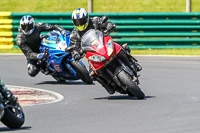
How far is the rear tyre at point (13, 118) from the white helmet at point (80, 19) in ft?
11.4

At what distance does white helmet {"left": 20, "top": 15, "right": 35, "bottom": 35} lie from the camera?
12.6 meters

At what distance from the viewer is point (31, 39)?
1295cm

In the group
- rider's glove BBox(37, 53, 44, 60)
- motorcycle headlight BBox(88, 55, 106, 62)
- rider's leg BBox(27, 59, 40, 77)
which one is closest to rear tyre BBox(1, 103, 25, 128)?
motorcycle headlight BBox(88, 55, 106, 62)

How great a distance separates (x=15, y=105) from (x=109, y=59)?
9.24ft

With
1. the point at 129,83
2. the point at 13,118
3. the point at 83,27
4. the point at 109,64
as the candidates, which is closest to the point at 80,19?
the point at 83,27

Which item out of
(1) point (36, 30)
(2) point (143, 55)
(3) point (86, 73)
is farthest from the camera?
(2) point (143, 55)

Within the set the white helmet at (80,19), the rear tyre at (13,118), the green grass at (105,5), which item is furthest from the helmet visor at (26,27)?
the green grass at (105,5)

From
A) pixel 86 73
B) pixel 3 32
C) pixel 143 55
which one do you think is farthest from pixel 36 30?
pixel 3 32

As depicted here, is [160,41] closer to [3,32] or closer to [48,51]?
[3,32]

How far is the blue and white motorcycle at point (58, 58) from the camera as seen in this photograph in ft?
40.8

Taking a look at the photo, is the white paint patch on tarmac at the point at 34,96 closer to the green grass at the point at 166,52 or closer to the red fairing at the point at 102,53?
the red fairing at the point at 102,53

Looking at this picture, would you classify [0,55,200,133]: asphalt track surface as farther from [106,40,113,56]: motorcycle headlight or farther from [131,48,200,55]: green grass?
[131,48,200,55]: green grass

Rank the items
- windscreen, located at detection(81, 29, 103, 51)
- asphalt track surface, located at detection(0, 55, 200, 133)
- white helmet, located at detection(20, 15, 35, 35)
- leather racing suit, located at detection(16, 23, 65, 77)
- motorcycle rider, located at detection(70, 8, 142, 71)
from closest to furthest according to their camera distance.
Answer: asphalt track surface, located at detection(0, 55, 200, 133)
windscreen, located at detection(81, 29, 103, 51)
motorcycle rider, located at detection(70, 8, 142, 71)
white helmet, located at detection(20, 15, 35, 35)
leather racing suit, located at detection(16, 23, 65, 77)

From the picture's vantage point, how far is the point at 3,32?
19.0m
